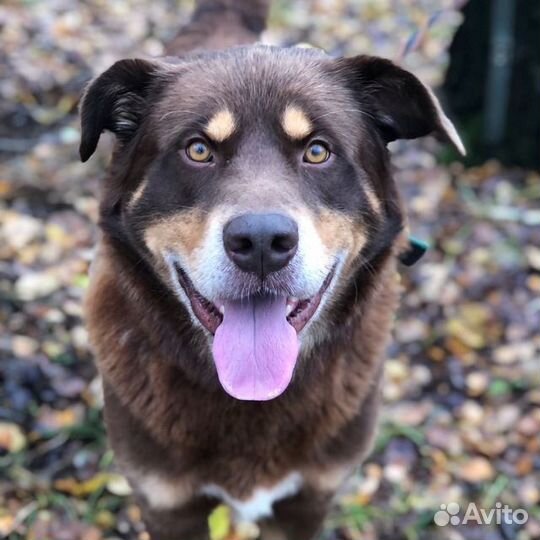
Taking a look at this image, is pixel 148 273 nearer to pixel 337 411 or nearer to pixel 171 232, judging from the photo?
pixel 171 232

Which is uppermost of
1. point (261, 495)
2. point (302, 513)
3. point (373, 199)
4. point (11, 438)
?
point (373, 199)

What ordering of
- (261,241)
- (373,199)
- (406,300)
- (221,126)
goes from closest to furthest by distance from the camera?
(261,241), (221,126), (373,199), (406,300)

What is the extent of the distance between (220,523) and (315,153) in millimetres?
1601

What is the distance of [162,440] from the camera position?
101 inches

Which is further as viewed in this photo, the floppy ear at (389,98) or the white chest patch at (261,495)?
the white chest patch at (261,495)

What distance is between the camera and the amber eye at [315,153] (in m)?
2.30

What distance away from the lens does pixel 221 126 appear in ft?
7.38

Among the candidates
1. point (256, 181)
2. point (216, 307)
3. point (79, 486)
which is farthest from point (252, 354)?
point (79, 486)

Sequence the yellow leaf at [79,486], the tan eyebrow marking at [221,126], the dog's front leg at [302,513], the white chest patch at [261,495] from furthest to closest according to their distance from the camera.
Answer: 1. the yellow leaf at [79,486]
2. the dog's front leg at [302,513]
3. the white chest patch at [261,495]
4. the tan eyebrow marking at [221,126]

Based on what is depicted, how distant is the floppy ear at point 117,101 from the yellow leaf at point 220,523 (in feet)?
4.93

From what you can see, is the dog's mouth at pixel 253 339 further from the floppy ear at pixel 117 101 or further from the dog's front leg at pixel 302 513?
the dog's front leg at pixel 302 513

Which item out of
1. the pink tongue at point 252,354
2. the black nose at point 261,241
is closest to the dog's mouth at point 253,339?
the pink tongue at point 252,354

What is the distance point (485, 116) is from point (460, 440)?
7.55ft

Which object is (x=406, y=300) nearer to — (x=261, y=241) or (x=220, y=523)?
(x=220, y=523)
